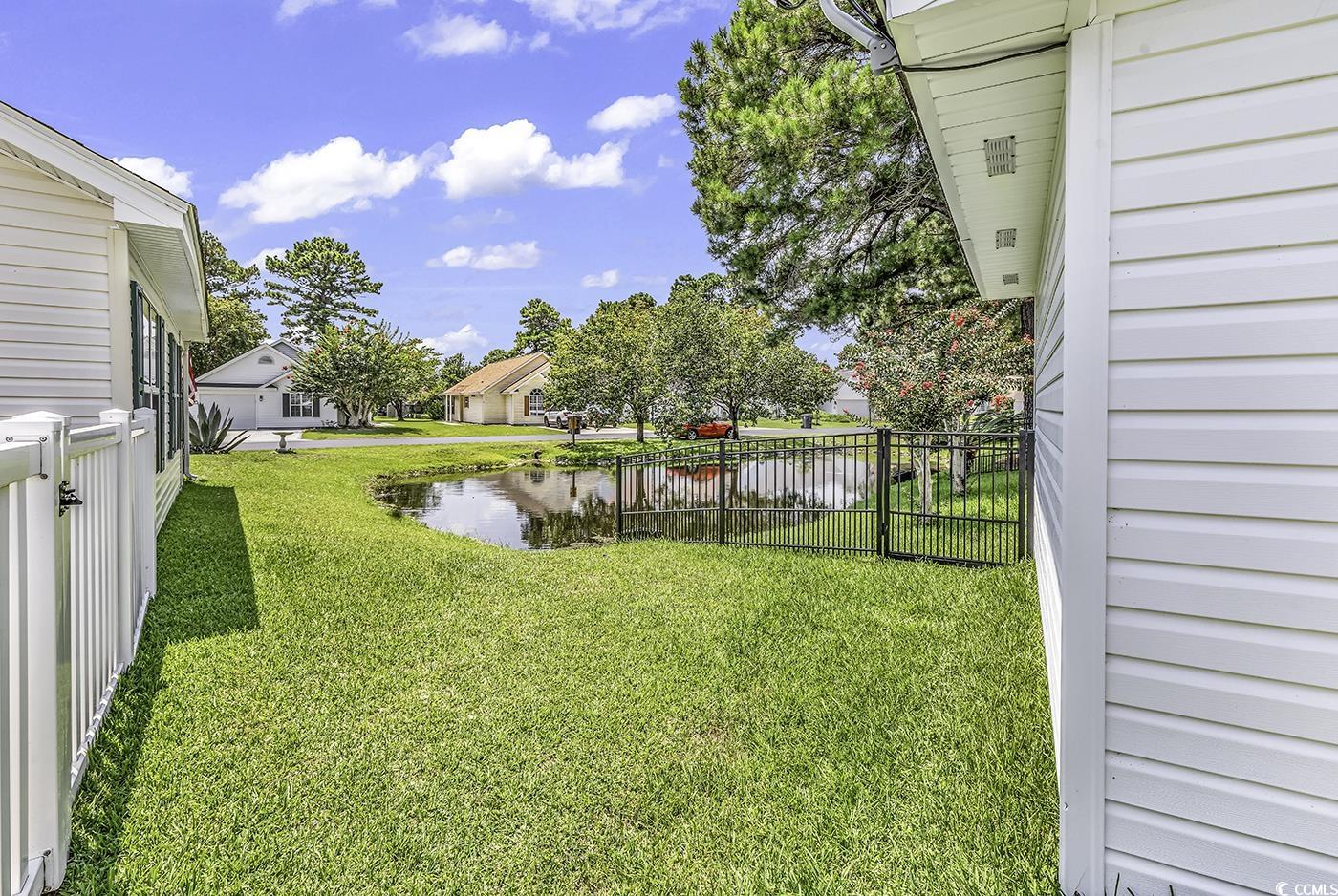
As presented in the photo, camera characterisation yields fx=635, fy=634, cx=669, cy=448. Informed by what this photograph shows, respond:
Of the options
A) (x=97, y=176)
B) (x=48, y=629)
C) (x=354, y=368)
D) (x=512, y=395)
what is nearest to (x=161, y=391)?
(x=97, y=176)

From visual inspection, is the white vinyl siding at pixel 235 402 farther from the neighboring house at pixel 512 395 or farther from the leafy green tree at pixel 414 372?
the neighboring house at pixel 512 395

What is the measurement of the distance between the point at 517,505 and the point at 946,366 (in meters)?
8.01

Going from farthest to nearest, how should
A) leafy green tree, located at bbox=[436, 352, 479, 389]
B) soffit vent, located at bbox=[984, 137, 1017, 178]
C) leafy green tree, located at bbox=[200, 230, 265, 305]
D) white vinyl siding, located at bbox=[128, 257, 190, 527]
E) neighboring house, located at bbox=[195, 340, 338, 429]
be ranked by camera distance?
leafy green tree, located at bbox=[436, 352, 479, 389], leafy green tree, located at bbox=[200, 230, 265, 305], neighboring house, located at bbox=[195, 340, 338, 429], white vinyl siding, located at bbox=[128, 257, 190, 527], soffit vent, located at bbox=[984, 137, 1017, 178]

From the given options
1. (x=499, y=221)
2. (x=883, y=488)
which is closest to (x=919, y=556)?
(x=883, y=488)

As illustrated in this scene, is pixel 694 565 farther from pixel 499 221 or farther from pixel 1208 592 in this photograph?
pixel 499 221

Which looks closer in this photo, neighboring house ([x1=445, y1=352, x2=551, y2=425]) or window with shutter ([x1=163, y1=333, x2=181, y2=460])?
window with shutter ([x1=163, y1=333, x2=181, y2=460])

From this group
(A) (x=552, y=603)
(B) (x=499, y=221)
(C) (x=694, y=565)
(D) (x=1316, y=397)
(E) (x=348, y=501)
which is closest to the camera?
(D) (x=1316, y=397)

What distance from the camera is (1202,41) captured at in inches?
70.3

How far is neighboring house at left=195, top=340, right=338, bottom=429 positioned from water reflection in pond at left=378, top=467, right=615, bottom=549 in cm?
1996

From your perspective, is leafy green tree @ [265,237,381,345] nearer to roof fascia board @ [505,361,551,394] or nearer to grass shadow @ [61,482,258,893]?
roof fascia board @ [505,361,551,394]

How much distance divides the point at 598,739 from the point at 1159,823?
2.13 metres

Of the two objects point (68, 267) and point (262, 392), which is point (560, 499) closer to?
point (68, 267)

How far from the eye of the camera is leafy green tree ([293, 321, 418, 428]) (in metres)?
30.1

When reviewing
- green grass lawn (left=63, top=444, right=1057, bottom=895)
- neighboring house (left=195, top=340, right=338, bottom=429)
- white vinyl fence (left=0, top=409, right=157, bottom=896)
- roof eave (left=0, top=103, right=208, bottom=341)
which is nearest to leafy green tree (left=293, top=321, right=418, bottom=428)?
neighboring house (left=195, top=340, right=338, bottom=429)
